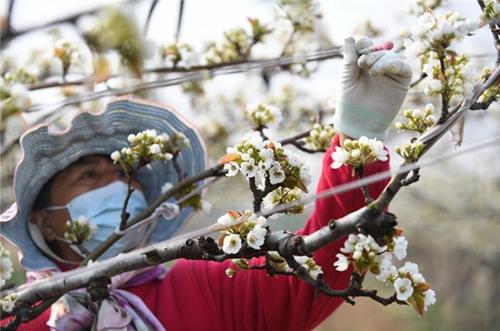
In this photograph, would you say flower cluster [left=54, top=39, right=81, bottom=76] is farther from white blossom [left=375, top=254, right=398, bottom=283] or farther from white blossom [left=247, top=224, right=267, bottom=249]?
white blossom [left=375, top=254, right=398, bottom=283]

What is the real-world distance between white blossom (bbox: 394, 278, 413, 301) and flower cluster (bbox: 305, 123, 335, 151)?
0.61 meters

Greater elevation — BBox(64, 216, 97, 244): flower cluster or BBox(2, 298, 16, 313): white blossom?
BBox(2, 298, 16, 313): white blossom

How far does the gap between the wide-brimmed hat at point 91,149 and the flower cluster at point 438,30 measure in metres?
0.72

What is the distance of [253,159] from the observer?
135cm

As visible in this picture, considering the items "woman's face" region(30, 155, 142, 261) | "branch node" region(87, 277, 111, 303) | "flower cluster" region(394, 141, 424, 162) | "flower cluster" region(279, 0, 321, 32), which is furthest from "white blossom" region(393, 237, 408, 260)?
"flower cluster" region(279, 0, 321, 32)

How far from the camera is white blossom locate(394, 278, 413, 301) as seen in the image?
1.26 m

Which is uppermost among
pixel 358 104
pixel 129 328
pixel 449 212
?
pixel 358 104

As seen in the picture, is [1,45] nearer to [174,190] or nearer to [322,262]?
[174,190]

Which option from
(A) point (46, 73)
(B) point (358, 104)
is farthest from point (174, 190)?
(A) point (46, 73)

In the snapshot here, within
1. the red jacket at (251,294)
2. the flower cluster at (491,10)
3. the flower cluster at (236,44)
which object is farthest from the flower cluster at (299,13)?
the flower cluster at (491,10)

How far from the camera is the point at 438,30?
1301 millimetres

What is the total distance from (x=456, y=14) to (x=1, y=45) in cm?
66

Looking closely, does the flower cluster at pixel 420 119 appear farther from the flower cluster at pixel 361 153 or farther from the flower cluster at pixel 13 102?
the flower cluster at pixel 13 102

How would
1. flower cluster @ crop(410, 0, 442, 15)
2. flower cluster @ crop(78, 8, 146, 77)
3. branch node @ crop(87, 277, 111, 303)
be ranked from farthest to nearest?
flower cluster @ crop(410, 0, 442, 15) → branch node @ crop(87, 277, 111, 303) → flower cluster @ crop(78, 8, 146, 77)
